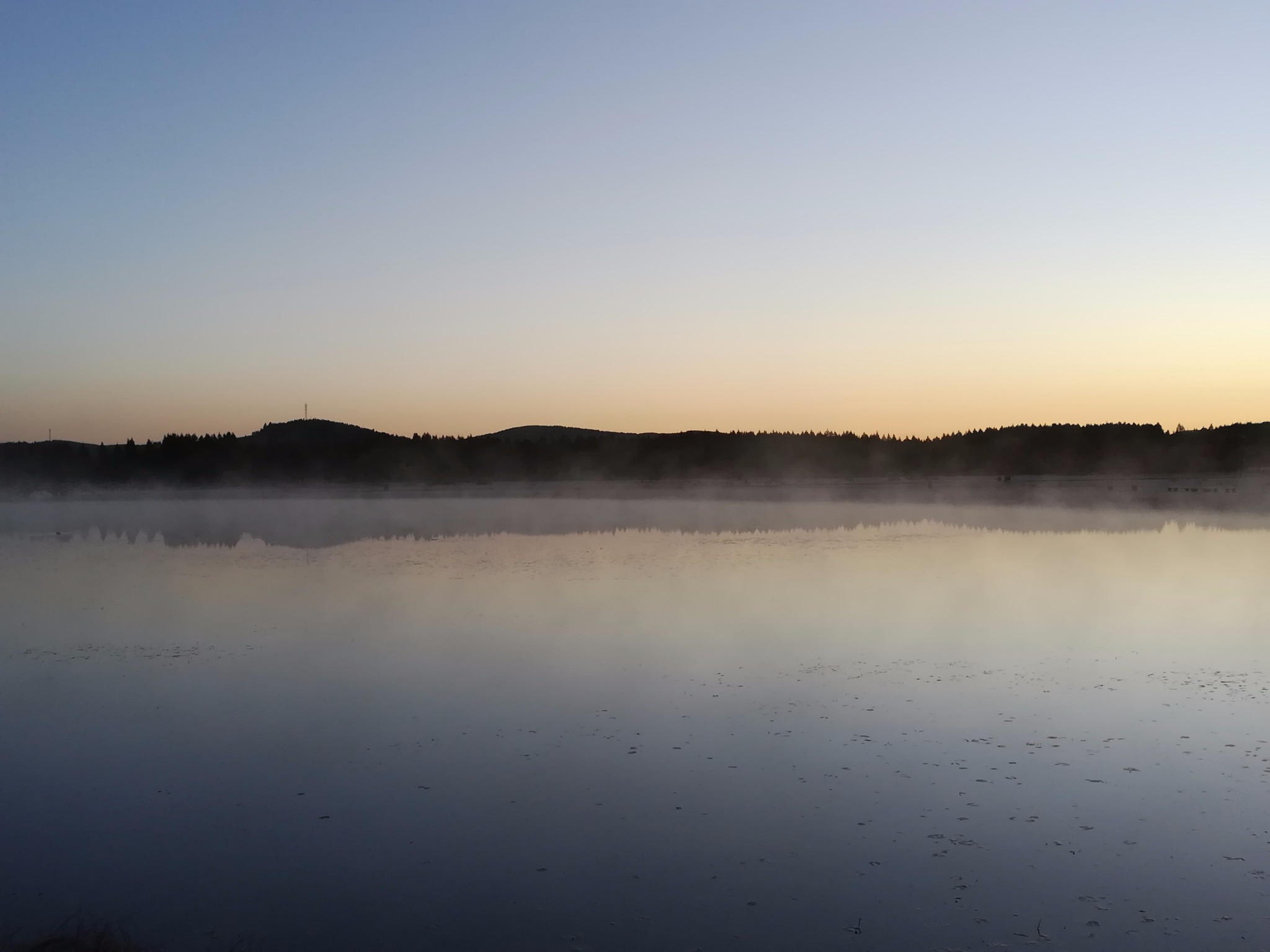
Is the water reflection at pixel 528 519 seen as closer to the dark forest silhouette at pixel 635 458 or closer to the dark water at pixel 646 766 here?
the dark water at pixel 646 766

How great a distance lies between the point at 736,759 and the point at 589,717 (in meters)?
1.77

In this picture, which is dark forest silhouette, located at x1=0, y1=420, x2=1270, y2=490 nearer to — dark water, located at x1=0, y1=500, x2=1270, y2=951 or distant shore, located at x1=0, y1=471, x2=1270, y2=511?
distant shore, located at x1=0, y1=471, x2=1270, y2=511

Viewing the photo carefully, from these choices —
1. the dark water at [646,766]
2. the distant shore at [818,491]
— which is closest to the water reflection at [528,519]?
the distant shore at [818,491]

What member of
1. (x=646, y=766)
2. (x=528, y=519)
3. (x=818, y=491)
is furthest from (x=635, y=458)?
(x=646, y=766)

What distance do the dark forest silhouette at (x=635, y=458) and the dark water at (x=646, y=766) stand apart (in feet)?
270

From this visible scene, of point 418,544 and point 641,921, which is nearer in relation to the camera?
point 641,921

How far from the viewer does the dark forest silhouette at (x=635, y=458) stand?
95.7 meters

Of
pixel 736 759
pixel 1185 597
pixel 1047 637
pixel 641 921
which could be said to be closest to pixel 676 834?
pixel 641 921

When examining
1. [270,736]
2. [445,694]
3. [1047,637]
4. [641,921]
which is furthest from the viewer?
[1047,637]

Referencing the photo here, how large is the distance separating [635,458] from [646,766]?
3964 inches

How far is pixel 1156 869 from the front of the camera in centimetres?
581

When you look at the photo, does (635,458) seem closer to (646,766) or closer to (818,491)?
(818,491)

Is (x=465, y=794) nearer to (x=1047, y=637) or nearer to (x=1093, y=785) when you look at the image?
(x=1093, y=785)

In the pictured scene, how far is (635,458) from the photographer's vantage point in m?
108
